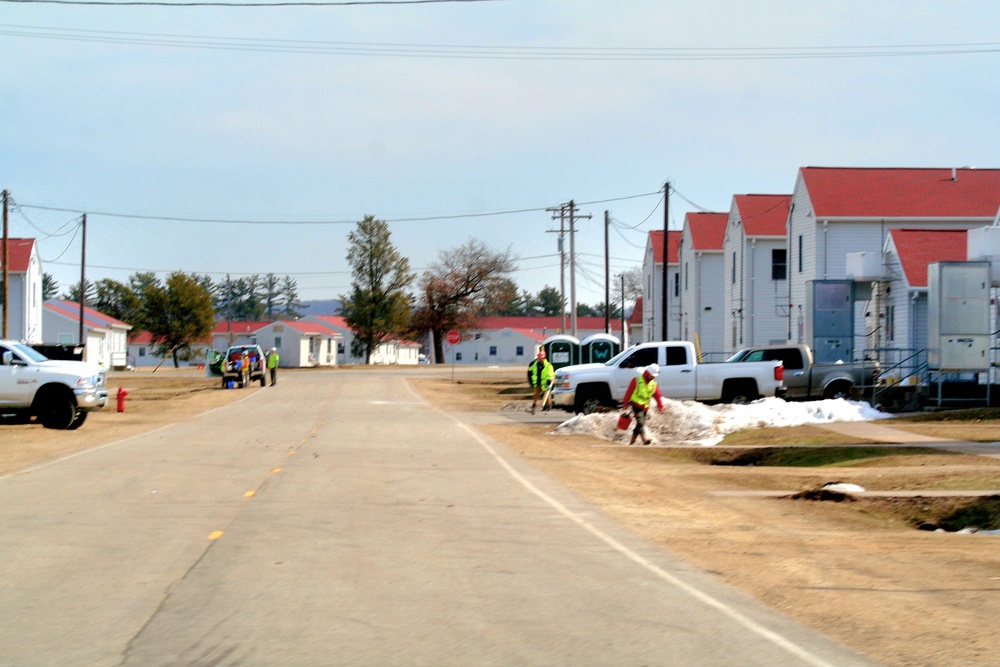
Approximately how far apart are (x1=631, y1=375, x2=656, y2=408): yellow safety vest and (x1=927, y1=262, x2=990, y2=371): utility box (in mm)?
10622

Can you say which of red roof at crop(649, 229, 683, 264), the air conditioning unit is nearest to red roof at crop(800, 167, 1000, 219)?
the air conditioning unit

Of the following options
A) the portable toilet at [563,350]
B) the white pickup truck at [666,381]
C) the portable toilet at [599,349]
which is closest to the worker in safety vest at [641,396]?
the white pickup truck at [666,381]

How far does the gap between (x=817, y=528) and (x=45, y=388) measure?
64.1ft

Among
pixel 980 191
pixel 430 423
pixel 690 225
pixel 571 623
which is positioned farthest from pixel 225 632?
pixel 690 225

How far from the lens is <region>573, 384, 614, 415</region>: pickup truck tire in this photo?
29395 mm

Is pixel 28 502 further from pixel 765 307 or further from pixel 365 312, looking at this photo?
pixel 365 312

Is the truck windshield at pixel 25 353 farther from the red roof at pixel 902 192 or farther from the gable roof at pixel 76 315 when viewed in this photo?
the gable roof at pixel 76 315

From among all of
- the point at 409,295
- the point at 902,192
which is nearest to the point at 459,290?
the point at 409,295

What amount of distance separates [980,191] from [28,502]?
42.1 m

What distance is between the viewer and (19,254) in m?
61.9

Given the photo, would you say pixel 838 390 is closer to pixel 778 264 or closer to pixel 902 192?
pixel 902 192

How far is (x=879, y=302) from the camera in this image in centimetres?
3875

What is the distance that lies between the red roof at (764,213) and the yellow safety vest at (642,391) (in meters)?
28.8

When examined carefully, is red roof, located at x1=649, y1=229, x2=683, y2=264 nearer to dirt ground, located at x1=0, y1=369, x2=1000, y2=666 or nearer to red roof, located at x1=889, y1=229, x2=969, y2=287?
red roof, located at x1=889, y1=229, x2=969, y2=287
